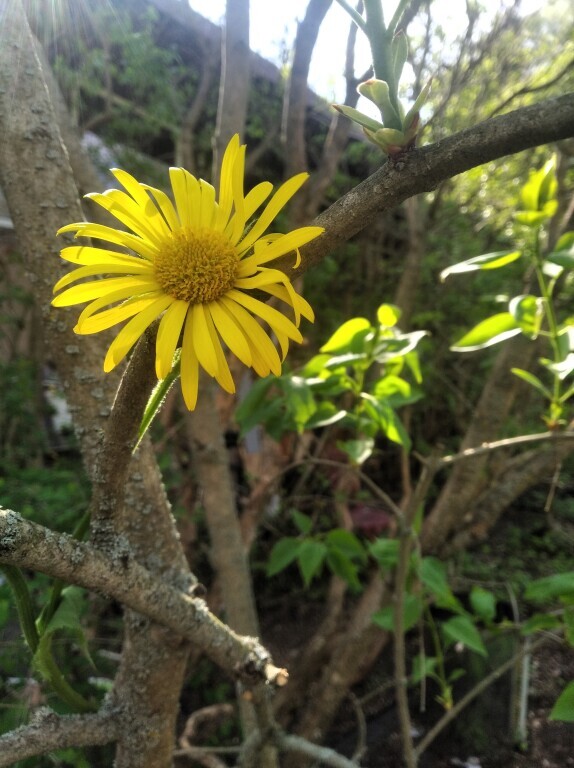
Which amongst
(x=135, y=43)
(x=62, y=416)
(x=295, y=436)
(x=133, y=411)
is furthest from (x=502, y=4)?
(x=62, y=416)

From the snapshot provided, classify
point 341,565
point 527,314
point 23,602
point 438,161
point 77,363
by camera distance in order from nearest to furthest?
1. point 438,161
2. point 23,602
3. point 77,363
4. point 527,314
5. point 341,565

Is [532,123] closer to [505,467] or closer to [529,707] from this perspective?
[505,467]

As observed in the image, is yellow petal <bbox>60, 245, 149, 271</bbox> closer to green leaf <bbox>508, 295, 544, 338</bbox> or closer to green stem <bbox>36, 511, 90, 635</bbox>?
green stem <bbox>36, 511, 90, 635</bbox>

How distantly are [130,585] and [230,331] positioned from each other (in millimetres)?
332

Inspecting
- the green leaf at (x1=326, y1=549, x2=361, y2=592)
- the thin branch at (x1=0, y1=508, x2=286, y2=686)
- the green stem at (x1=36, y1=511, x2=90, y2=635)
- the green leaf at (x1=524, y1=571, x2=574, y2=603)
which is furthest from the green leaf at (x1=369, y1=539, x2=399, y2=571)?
the green stem at (x1=36, y1=511, x2=90, y2=635)

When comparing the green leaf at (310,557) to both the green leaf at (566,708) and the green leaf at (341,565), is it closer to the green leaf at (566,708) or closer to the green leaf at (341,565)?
the green leaf at (341,565)

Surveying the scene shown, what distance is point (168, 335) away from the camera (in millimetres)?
364

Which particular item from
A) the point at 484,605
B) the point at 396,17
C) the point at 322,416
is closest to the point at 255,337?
the point at 396,17

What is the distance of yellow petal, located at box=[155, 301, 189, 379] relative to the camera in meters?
0.35

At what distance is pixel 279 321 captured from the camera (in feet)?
1.18

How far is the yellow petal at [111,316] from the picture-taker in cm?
37

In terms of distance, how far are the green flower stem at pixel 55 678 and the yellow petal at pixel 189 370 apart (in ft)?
1.22

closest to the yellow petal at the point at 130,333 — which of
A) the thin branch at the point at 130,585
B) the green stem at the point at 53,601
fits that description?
the thin branch at the point at 130,585

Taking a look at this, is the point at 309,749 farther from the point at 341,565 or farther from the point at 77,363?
the point at 77,363
